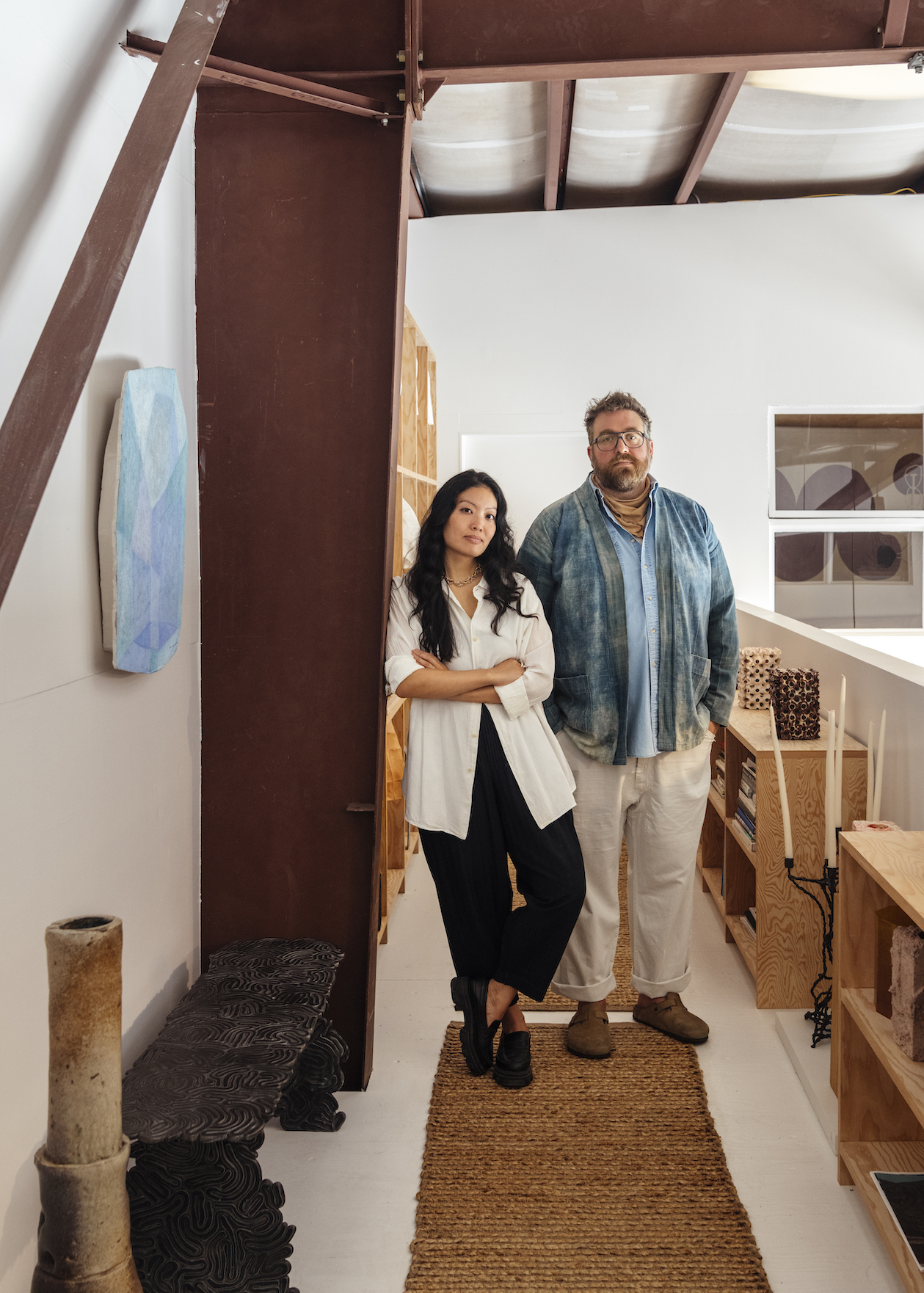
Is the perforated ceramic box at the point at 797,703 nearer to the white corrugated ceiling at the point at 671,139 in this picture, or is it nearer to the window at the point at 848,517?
the white corrugated ceiling at the point at 671,139

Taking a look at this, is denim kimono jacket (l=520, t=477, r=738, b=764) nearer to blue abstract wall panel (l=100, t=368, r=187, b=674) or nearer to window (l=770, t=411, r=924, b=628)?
A: blue abstract wall panel (l=100, t=368, r=187, b=674)

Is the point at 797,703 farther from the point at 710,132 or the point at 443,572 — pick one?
the point at 710,132

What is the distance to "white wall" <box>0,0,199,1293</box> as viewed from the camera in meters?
1.59

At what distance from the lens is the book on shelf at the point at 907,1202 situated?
1.76 metres

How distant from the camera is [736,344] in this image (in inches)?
232

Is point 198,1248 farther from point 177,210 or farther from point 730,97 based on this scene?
point 730,97

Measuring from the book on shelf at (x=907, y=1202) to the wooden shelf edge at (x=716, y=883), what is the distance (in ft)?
5.33

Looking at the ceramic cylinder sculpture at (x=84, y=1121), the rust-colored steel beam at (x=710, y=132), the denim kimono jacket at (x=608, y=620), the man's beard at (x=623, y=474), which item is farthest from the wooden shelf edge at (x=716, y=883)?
the rust-colored steel beam at (x=710, y=132)

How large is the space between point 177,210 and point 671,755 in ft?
6.29

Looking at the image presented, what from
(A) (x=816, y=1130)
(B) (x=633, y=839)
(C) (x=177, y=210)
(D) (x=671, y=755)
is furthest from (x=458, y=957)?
(C) (x=177, y=210)

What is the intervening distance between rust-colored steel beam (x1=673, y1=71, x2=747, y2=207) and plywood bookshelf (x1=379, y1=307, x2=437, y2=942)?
175cm

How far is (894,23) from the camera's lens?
2375 mm

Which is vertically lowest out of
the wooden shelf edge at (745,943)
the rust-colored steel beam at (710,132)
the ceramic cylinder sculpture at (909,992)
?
the wooden shelf edge at (745,943)

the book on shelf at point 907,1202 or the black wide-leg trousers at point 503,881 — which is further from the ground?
the black wide-leg trousers at point 503,881
